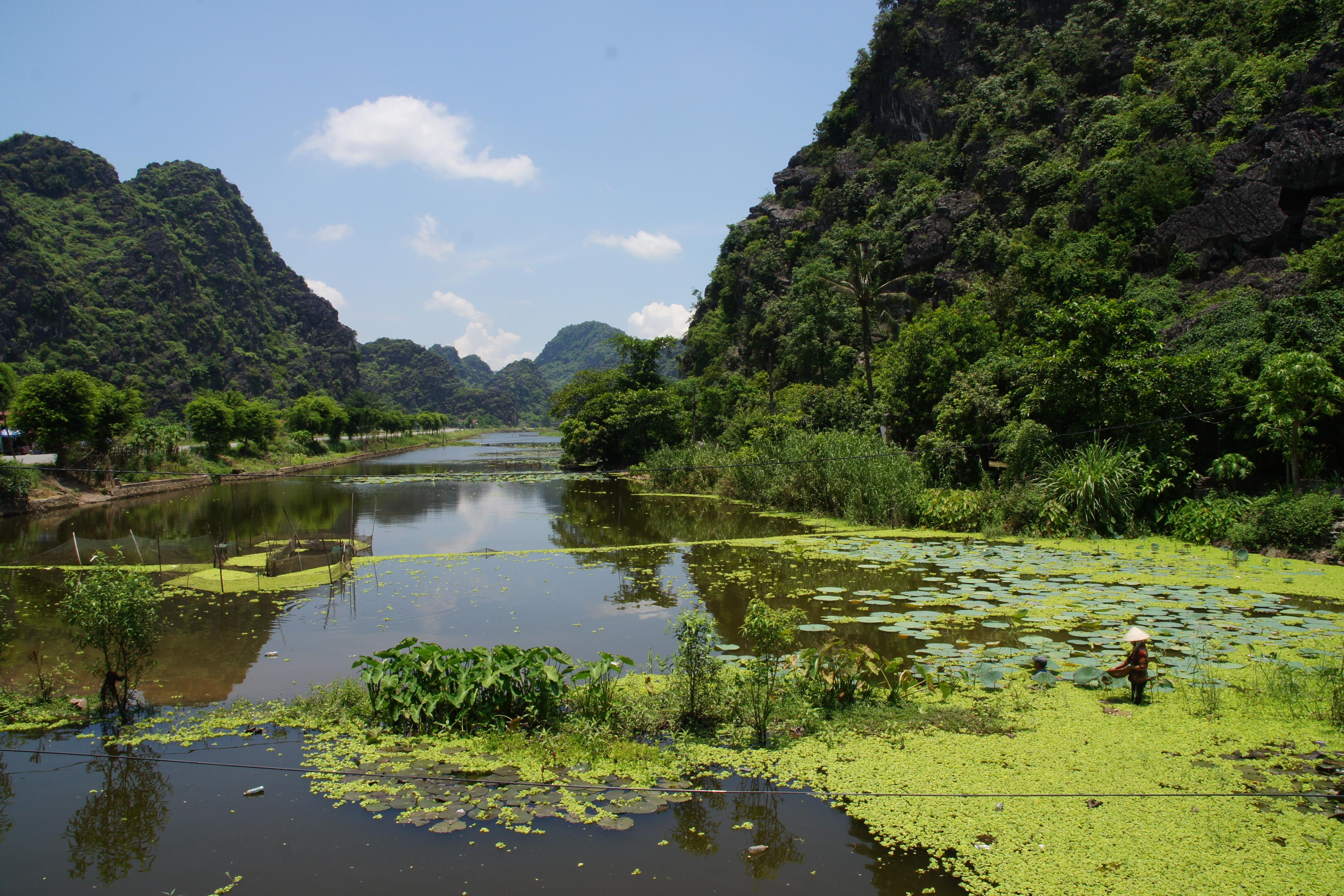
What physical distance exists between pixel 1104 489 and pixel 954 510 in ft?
11.6

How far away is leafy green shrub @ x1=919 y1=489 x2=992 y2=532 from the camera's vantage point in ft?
60.8

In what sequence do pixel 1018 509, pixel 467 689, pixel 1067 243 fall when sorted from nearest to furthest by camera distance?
pixel 467 689 < pixel 1018 509 < pixel 1067 243

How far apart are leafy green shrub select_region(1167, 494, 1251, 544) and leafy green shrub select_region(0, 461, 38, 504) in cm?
3636

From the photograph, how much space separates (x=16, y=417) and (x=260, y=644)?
29567 mm

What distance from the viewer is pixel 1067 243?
3006 cm

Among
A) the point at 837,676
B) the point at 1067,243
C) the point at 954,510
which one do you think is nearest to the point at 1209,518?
the point at 954,510

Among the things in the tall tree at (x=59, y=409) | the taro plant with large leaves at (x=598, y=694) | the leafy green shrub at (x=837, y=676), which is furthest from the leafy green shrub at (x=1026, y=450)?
the tall tree at (x=59, y=409)

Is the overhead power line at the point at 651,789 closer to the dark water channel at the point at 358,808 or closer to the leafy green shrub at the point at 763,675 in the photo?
the dark water channel at the point at 358,808

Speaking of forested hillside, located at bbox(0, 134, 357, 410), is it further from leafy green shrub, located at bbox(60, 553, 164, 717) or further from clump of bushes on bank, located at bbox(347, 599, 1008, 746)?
clump of bushes on bank, located at bbox(347, 599, 1008, 746)

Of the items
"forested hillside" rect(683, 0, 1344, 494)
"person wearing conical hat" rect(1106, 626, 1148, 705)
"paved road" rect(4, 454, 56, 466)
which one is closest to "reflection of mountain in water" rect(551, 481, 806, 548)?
"forested hillside" rect(683, 0, 1344, 494)

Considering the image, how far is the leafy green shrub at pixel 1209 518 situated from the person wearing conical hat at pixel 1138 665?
9829 mm

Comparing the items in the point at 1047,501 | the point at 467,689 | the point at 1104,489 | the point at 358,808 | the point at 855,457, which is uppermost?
the point at 855,457

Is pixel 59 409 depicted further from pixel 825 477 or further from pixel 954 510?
pixel 954 510

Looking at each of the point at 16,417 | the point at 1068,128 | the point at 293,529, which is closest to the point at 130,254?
the point at 16,417
